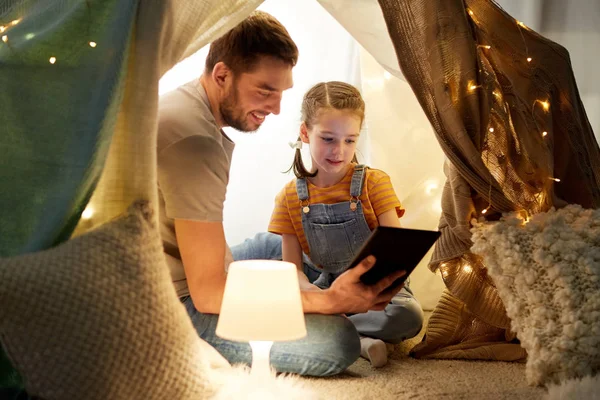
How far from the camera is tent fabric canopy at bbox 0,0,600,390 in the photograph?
1.22m

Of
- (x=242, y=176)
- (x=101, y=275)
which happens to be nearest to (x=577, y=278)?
(x=101, y=275)

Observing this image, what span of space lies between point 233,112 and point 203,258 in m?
0.41

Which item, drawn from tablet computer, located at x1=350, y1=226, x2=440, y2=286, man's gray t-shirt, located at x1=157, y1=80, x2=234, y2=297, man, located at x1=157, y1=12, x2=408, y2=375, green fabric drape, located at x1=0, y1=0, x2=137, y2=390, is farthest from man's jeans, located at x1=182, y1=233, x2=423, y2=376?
green fabric drape, located at x1=0, y1=0, x2=137, y2=390

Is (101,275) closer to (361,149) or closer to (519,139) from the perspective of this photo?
(519,139)

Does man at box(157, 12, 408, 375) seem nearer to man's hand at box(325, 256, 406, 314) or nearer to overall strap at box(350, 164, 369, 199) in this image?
man's hand at box(325, 256, 406, 314)

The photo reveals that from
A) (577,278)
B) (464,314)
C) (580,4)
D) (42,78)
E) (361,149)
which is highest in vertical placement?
(580,4)

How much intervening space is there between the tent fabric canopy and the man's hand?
25cm

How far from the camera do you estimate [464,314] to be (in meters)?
1.80

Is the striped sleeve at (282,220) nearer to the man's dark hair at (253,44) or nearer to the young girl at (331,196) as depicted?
the young girl at (331,196)

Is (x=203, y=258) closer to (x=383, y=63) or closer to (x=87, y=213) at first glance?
(x=87, y=213)

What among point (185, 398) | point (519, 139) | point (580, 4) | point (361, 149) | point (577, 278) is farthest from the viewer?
point (361, 149)

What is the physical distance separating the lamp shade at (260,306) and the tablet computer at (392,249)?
25cm

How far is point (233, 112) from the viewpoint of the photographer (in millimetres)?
1679

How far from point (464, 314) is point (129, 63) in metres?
1.11
